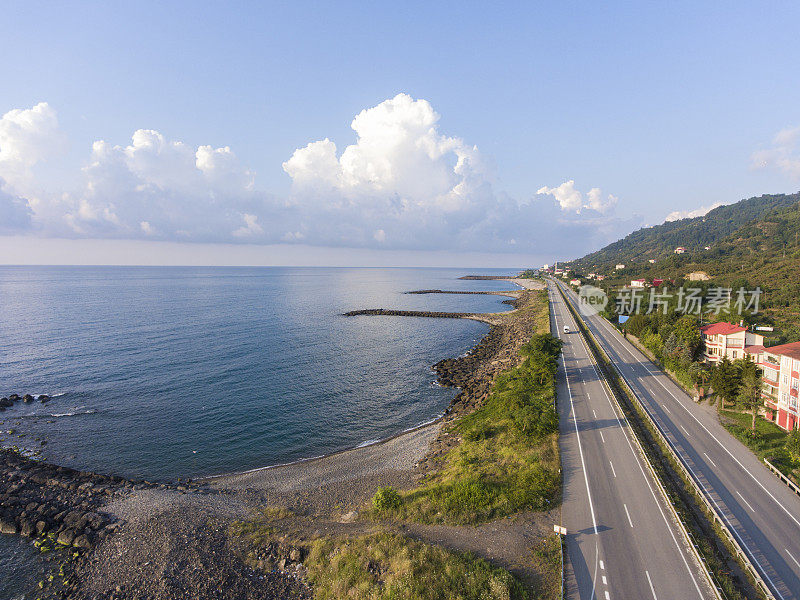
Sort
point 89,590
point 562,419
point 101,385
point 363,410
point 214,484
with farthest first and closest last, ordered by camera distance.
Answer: point 101,385 → point 363,410 → point 562,419 → point 214,484 → point 89,590

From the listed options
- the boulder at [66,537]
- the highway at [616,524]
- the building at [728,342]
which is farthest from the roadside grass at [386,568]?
the building at [728,342]

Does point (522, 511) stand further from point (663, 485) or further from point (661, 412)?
point (661, 412)

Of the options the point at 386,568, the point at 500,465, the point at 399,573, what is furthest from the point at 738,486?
the point at 386,568

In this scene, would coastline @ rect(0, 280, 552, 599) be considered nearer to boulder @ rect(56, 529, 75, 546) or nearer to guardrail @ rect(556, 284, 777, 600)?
boulder @ rect(56, 529, 75, 546)

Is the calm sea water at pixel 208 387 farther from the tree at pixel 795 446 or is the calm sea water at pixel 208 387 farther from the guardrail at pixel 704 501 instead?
the tree at pixel 795 446

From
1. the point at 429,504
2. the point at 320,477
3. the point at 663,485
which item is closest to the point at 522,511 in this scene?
the point at 429,504

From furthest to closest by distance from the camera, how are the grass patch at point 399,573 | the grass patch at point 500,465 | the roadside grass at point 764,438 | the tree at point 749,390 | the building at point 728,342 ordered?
the building at point 728,342
the tree at point 749,390
the roadside grass at point 764,438
the grass patch at point 500,465
the grass patch at point 399,573

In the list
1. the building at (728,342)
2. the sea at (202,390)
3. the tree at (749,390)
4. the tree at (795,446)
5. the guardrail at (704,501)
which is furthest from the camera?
the building at (728,342)
